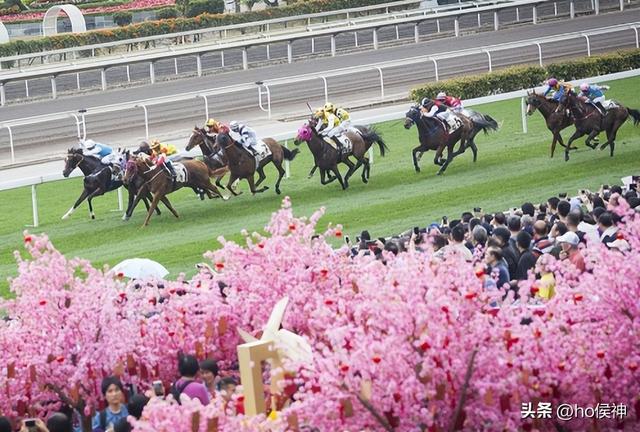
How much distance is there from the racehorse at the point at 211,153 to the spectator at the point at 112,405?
10417mm

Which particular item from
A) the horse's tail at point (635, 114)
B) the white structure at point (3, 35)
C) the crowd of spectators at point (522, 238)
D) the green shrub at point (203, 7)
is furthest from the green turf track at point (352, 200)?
the green shrub at point (203, 7)

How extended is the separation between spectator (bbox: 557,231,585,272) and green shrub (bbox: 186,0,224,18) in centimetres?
3145

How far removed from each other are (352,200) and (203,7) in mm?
25091

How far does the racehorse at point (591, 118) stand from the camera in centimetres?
1875

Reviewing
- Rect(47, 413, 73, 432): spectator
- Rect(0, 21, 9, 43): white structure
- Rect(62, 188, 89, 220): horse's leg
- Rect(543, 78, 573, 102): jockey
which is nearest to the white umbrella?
Rect(62, 188, 89, 220): horse's leg

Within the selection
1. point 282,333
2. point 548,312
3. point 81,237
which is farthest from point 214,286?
point 81,237

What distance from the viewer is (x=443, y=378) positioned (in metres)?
6.23

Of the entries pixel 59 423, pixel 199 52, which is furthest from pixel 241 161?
pixel 199 52

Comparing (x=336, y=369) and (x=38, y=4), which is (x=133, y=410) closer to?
(x=336, y=369)

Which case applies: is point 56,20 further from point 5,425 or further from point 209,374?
point 5,425

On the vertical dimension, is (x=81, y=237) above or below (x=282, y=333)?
below

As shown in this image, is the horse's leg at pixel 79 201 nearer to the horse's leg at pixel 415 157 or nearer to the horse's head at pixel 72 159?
the horse's head at pixel 72 159

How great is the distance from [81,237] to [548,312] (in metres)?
10.2

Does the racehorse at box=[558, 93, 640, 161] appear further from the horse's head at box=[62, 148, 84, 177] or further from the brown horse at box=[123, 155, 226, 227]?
the horse's head at box=[62, 148, 84, 177]
